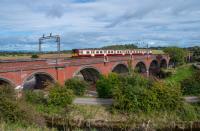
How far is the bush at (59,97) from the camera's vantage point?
3959cm

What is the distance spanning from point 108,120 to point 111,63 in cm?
3034

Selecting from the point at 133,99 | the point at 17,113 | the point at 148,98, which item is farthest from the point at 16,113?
the point at 148,98

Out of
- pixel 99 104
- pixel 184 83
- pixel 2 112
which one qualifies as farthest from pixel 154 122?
pixel 2 112

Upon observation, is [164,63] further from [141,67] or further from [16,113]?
[16,113]

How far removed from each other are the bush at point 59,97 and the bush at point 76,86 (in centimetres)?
794

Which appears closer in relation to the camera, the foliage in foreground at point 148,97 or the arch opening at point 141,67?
the foliage in foreground at point 148,97

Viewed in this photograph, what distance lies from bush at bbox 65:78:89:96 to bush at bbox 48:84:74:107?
7.94 metres

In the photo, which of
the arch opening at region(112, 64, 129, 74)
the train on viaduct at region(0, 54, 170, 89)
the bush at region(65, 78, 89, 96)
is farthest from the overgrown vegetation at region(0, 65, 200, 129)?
the arch opening at region(112, 64, 129, 74)

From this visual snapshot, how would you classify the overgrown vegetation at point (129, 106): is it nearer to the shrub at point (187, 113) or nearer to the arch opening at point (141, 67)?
the shrub at point (187, 113)

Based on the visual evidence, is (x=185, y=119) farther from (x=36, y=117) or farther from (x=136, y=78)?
(x=36, y=117)

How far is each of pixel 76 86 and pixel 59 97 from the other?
8.96m

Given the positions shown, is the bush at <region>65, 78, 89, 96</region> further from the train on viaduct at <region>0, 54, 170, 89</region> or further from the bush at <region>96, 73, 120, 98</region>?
the bush at <region>96, 73, 120, 98</region>

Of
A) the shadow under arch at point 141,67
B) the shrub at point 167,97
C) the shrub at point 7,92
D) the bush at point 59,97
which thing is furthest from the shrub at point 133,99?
the shadow under arch at point 141,67

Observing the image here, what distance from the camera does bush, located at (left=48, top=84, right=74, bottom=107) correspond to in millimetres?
→ 39594
